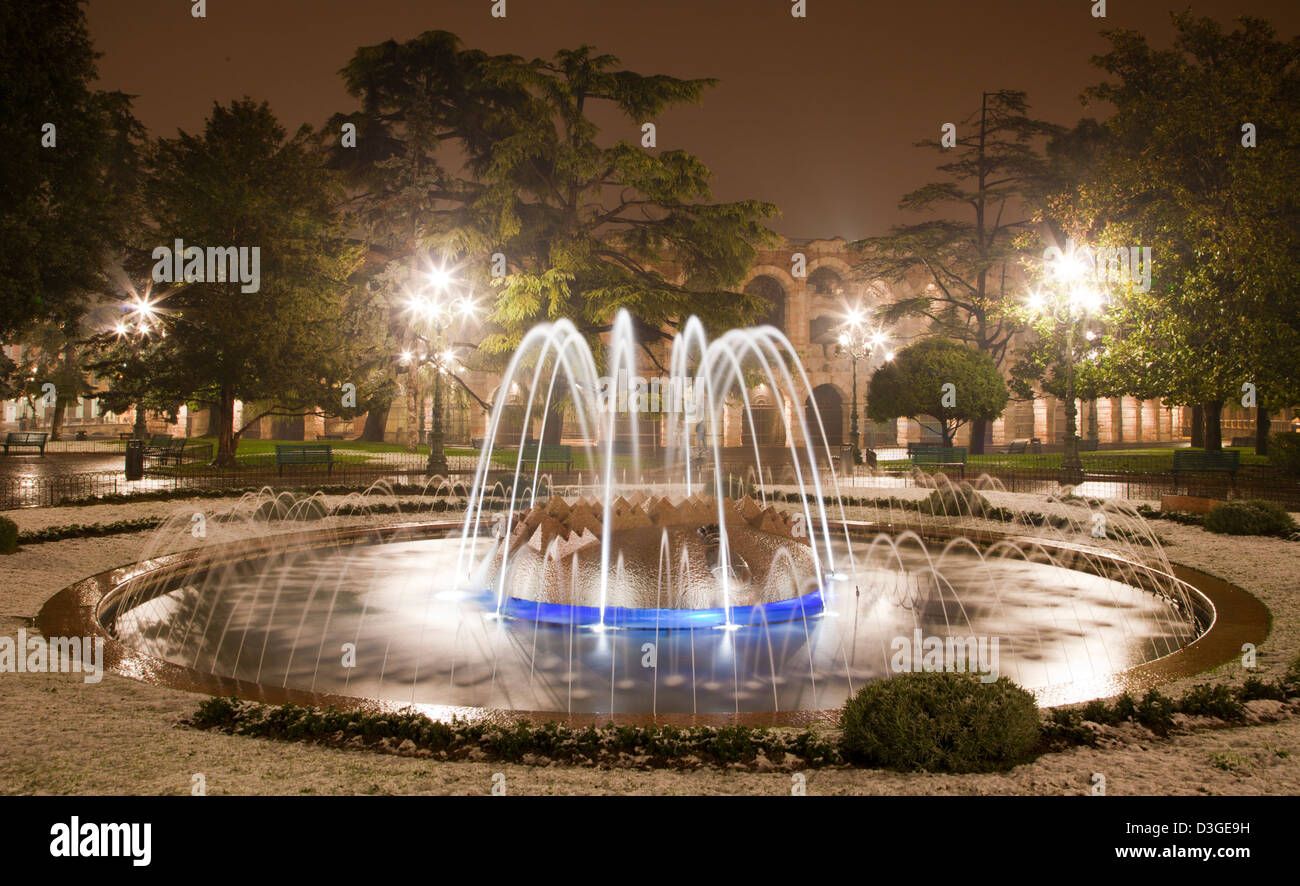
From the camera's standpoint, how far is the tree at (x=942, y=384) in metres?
31.5

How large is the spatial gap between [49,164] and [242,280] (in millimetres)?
7102

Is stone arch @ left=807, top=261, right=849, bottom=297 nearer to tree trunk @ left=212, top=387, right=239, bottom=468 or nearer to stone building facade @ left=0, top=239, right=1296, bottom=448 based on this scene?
stone building facade @ left=0, top=239, right=1296, bottom=448

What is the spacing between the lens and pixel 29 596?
26.8ft

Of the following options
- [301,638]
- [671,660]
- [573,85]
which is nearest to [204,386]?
[573,85]

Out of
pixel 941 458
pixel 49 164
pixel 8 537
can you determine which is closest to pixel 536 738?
pixel 8 537

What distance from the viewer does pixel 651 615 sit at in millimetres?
7480

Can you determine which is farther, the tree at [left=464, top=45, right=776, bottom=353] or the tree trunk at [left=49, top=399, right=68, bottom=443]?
the tree trunk at [left=49, top=399, right=68, bottom=443]

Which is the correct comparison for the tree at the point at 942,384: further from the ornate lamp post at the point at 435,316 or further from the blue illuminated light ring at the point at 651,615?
the blue illuminated light ring at the point at 651,615

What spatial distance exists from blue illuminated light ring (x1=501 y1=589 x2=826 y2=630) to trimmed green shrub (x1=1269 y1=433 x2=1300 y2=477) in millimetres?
18536

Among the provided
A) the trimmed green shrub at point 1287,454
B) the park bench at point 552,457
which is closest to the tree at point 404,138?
the park bench at point 552,457

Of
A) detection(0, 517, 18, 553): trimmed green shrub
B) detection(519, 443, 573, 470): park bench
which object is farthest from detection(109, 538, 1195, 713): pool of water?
detection(519, 443, 573, 470): park bench

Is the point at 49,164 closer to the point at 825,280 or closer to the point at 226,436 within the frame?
the point at 226,436

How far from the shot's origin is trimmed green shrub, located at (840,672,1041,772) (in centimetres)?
410

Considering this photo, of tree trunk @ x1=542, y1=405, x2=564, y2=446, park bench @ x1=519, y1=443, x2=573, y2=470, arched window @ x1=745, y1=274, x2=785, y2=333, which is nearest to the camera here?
park bench @ x1=519, y1=443, x2=573, y2=470
